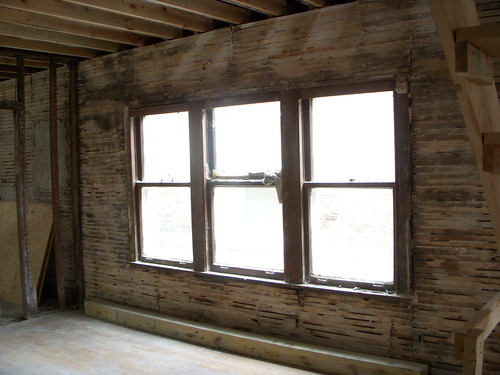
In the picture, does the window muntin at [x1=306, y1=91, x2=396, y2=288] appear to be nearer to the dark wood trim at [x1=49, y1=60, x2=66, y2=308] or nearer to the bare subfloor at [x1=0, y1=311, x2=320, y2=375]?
the bare subfloor at [x1=0, y1=311, x2=320, y2=375]

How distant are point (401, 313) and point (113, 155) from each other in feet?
9.62

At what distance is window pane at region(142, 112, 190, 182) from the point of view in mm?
4211

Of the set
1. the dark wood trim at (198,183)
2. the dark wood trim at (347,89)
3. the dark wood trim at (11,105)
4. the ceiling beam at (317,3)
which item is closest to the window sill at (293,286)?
the dark wood trim at (198,183)

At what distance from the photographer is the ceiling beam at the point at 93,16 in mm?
3256

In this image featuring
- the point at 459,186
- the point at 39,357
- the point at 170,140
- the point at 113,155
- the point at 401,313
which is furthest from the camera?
the point at 113,155

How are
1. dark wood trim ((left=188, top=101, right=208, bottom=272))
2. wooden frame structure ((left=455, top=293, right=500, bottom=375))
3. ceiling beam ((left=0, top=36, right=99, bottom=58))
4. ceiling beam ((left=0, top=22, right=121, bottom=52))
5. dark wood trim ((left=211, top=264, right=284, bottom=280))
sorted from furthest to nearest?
ceiling beam ((left=0, top=36, right=99, bottom=58)) < dark wood trim ((left=188, top=101, right=208, bottom=272)) < ceiling beam ((left=0, top=22, right=121, bottom=52)) < dark wood trim ((left=211, top=264, right=284, bottom=280)) < wooden frame structure ((left=455, top=293, right=500, bottom=375))

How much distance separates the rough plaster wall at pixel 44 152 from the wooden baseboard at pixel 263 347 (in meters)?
0.98

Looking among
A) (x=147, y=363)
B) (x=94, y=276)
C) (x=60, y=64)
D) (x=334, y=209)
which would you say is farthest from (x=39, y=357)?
(x=60, y=64)

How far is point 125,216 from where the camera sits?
4566 mm

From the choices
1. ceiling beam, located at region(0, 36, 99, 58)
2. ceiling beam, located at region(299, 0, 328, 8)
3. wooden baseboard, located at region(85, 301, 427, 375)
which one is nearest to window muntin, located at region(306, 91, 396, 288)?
wooden baseboard, located at region(85, 301, 427, 375)

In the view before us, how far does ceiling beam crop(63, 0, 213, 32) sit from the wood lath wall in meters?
0.16

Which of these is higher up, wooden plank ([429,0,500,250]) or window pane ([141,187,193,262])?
wooden plank ([429,0,500,250])

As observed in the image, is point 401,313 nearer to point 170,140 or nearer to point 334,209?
point 334,209

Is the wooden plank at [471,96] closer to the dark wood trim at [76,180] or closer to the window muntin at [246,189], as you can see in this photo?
the window muntin at [246,189]
